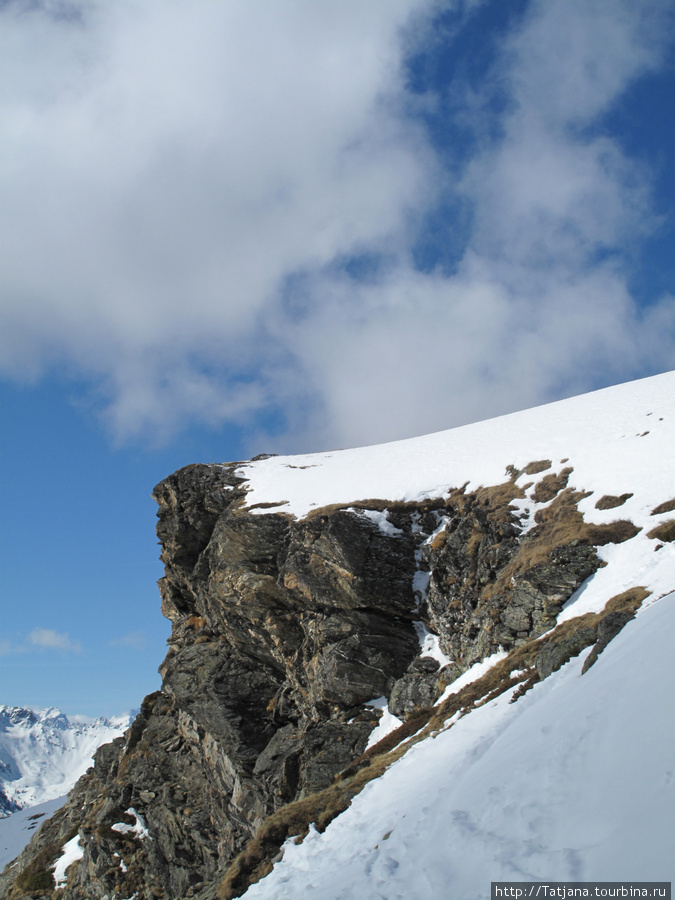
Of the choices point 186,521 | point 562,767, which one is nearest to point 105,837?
point 186,521

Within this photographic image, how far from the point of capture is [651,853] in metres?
5.68

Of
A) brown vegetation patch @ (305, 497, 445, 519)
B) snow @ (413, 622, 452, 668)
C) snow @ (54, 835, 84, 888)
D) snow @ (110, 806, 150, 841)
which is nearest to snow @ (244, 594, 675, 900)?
snow @ (413, 622, 452, 668)

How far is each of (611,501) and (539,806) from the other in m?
22.1

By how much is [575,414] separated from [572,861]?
41330 mm

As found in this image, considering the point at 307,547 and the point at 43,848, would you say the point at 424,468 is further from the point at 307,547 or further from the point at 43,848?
the point at 43,848

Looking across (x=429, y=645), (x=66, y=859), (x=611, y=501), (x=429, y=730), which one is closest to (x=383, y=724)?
(x=429, y=645)

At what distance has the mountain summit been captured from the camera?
8.41 m

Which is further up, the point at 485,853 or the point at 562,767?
the point at 562,767

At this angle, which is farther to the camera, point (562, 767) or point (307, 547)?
point (307, 547)

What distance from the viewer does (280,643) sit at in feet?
125

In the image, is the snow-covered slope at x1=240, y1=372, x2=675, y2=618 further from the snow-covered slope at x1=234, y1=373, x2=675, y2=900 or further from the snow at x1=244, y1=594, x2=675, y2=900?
the snow at x1=244, y1=594, x2=675, y2=900

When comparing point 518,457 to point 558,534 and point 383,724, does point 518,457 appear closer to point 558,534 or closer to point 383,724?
point 558,534

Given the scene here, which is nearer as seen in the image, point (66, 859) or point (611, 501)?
point (611, 501)

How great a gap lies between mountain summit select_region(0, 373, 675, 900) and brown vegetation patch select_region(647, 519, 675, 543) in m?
0.46
